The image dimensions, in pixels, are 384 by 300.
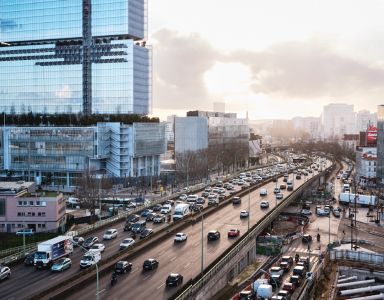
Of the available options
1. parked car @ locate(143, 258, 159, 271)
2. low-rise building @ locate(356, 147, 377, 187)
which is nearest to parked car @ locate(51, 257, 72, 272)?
parked car @ locate(143, 258, 159, 271)

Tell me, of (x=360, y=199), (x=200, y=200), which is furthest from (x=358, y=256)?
(x=360, y=199)

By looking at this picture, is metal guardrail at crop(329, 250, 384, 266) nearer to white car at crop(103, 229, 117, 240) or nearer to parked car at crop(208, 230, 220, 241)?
parked car at crop(208, 230, 220, 241)

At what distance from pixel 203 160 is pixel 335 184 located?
1056 inches

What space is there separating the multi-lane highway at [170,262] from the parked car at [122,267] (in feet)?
1.37

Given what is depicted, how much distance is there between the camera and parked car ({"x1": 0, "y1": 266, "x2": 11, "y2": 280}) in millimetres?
32875

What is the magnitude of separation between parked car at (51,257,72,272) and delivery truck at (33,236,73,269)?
2.59ft

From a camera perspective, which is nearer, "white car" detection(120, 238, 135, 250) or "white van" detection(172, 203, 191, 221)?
"white car" detection(120, 238, 135, 250)

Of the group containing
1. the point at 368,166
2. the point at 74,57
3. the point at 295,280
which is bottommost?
the point at 295,280

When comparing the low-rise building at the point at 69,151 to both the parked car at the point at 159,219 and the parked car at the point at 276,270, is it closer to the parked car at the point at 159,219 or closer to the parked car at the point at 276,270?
the parked car at the point at 159,219

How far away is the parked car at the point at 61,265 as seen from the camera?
34.5 meters

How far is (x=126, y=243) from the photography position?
134 feet

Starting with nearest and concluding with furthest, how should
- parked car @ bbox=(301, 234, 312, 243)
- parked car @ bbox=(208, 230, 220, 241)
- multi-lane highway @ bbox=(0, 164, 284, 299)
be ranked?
multi-lane highway @ bbox=(0, 164, 284, 299) < parked car @ bbox=(208, 230, 220, 241) < parked car @ bbox=(301, 234, 312, 243)

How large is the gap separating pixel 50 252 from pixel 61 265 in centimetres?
194

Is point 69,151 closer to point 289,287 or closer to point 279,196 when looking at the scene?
point 279,196
